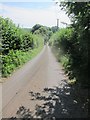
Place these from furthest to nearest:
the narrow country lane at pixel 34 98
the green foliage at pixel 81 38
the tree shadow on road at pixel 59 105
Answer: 1. the green foliage at pixel 81 38
2. the narrow country lane at pixel 34 98
3. the tree shadow on road at pixel 59 105

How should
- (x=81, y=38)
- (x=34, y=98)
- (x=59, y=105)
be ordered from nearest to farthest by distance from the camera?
1. (x=81, y=38)
2. (x=59, y=105)
3. (x=34, y=98)

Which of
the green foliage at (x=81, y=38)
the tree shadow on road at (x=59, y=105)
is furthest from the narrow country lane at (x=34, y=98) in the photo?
the green foliage at (x=81, y=38)

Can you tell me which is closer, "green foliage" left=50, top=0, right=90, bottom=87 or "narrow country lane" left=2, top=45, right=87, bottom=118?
"narrow country lane" left=2, top=45, right=87, bottom=118

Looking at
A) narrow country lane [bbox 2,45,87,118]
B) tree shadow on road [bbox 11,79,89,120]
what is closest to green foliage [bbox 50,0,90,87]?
tree shadow on road [bbox 11,79,89,120]

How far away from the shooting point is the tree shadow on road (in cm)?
846

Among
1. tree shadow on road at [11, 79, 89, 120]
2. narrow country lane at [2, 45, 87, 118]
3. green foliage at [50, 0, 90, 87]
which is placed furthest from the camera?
green foliage at [50, 0, 90, 87]

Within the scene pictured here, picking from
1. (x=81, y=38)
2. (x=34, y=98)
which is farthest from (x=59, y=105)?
(x=81, y=38)

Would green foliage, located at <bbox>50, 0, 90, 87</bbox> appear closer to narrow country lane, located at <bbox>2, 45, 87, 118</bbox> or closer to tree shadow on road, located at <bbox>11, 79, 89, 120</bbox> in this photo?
tree shadow on road, located at <bbox>11, 79, 89, 120</bbox>

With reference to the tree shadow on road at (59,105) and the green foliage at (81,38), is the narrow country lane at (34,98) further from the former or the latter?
the green foliage at (81,38)

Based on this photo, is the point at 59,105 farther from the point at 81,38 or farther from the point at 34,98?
the point at 81,38

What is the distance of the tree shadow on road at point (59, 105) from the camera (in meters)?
8.46

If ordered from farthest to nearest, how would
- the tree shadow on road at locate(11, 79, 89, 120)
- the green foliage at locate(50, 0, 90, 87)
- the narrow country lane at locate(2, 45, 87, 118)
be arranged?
the green foliage at locate(50, 0, 90, 87), the narrow country lane at locate(2, 45, 87, 118), the tree shadow on road at locate(11, 79, 89, 120)

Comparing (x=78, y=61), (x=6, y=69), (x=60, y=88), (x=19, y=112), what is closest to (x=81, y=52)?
(x=78, y=61)

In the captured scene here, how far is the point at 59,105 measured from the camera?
379 inches
